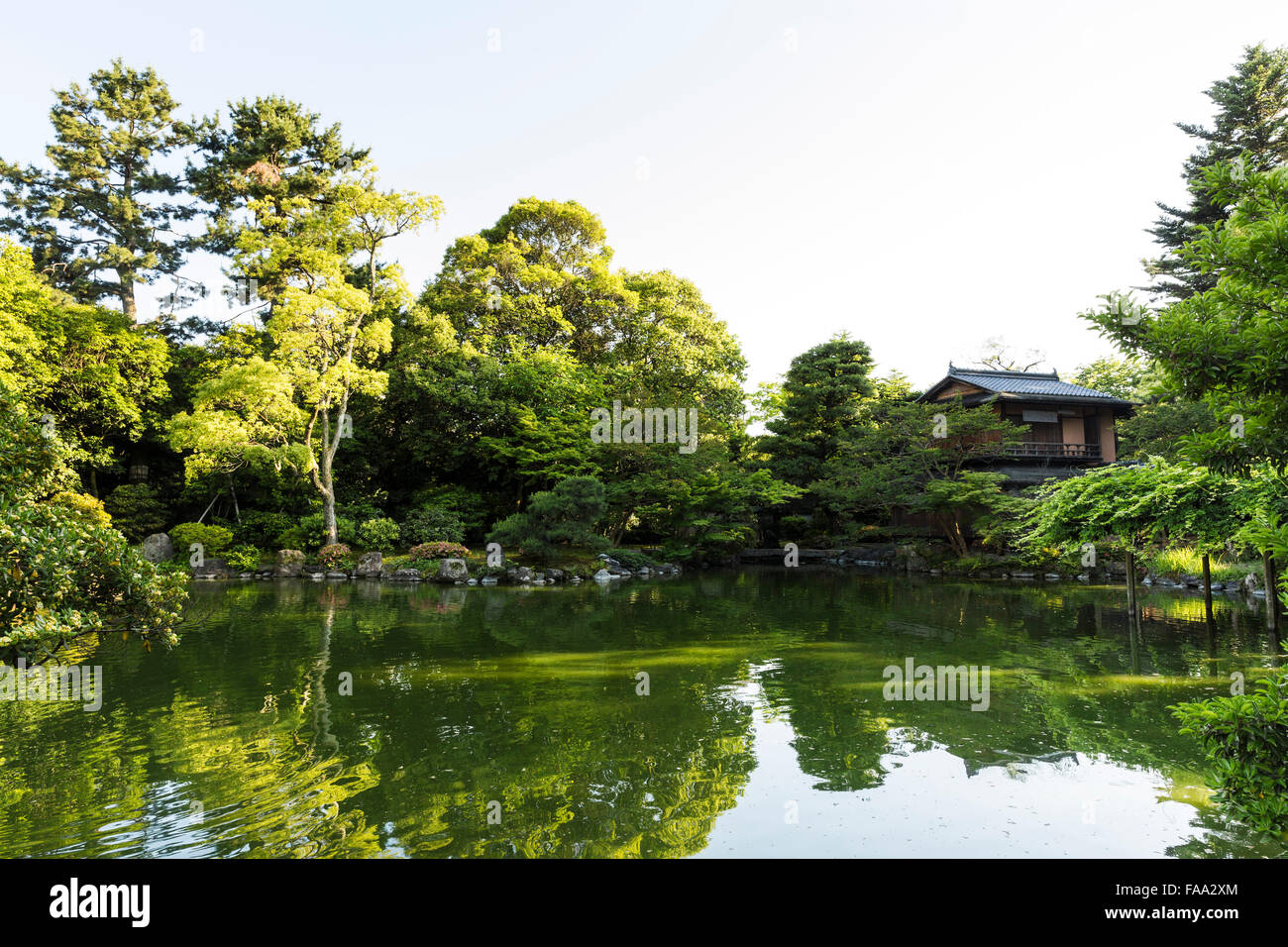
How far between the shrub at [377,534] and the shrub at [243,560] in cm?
279

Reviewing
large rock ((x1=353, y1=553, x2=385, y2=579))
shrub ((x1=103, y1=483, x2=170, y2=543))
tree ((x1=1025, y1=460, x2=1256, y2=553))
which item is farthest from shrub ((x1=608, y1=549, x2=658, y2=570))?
shrub ((x1=103, y1=483, x2=170, y2=543))

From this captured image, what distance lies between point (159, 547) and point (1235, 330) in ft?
76.6

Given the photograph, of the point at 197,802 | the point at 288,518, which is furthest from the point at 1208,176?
the point at 288,518

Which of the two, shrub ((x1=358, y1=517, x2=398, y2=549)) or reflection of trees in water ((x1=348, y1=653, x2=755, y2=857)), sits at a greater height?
shrub ((x1=358, y1=517, x2=398, y2=549))

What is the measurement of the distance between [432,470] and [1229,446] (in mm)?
24250

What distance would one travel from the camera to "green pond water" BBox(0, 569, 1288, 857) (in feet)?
12.7

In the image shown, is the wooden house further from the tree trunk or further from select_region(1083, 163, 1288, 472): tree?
the tree trunk

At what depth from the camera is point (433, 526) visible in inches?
839

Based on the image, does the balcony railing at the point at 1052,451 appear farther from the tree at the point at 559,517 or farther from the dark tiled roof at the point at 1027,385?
the tree at the point at 559,517

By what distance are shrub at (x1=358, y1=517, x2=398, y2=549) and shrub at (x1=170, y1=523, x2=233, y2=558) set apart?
145 inches

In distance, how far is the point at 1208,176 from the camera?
10.7 ft

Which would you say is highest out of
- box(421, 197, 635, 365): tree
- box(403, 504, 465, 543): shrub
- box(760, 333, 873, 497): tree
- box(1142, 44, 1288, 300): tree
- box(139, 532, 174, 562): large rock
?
box(1142, 44, 1288, 300): tree

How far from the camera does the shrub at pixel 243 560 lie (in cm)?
1930

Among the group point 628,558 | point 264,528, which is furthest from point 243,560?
point 628,558
